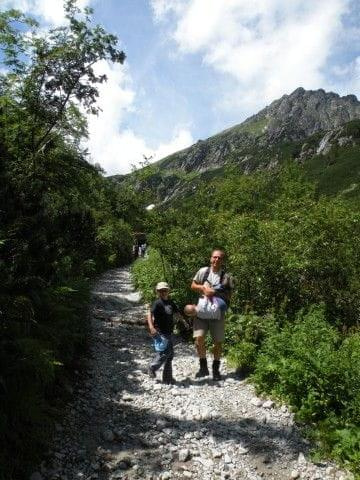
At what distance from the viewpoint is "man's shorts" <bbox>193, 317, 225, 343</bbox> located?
9058mm

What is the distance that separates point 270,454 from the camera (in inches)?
243

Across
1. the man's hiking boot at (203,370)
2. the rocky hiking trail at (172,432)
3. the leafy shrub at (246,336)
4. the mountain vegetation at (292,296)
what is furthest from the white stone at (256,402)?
the man's hiking boot at (203,370)

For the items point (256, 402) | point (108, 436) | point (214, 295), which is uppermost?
point (214, 295)

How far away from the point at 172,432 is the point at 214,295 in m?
3.03

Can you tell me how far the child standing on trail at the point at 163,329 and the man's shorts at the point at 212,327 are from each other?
1.95ft

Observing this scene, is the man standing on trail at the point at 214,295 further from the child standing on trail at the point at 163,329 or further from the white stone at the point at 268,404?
the white stone at the point at 268,404

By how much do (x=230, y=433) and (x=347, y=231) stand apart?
23.0ft

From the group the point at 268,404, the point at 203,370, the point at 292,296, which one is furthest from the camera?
the point at 292,296

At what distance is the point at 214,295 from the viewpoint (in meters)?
8.99

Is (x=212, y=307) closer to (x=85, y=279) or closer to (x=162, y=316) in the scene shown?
(x=162, y=316)

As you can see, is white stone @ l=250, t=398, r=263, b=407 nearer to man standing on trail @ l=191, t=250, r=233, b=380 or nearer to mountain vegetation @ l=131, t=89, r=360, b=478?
mountain vegetation @ l=131, t=89, r=360, b=478

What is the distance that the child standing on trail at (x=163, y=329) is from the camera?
8773 mm

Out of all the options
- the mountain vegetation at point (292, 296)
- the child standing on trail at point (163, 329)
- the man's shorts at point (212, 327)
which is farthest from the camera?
the man's shorts at point (212, 327)

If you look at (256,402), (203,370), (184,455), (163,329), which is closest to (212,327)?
(203,370)
